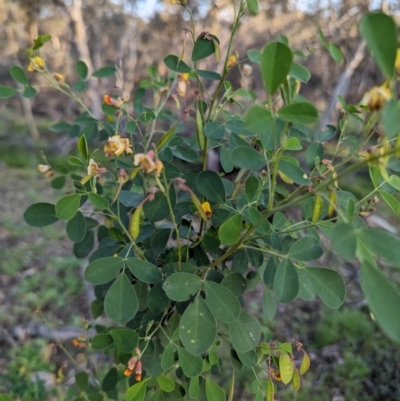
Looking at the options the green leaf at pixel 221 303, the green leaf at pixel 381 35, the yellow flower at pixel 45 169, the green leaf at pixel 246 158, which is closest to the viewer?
the green leaf at pixel 381 35

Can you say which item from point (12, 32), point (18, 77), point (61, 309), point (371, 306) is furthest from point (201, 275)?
point (12, 32)

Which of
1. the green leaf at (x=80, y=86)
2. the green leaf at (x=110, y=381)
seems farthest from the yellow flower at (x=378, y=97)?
the green leaf at (x=110, y=381)

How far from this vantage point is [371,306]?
1.08ft

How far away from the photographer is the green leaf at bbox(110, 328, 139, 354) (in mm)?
608

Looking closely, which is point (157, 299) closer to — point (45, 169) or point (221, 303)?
point (221, 303)

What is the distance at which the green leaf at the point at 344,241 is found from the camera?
35 centimetres

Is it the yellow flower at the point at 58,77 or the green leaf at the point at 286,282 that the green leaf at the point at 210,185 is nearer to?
the green leaf at the point at 286,282

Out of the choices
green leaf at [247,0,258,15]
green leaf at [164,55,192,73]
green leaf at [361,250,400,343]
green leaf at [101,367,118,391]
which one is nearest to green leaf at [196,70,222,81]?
green leaf at [164,55,192,73]

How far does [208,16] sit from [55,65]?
9.34ft

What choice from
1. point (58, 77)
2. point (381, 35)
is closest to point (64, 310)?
point (58, 77)

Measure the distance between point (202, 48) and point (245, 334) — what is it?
47 cm

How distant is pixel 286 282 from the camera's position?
0.55 meters

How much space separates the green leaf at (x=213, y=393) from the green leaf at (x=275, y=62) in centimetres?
53

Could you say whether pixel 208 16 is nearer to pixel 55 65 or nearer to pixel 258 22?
pixel 258 22
